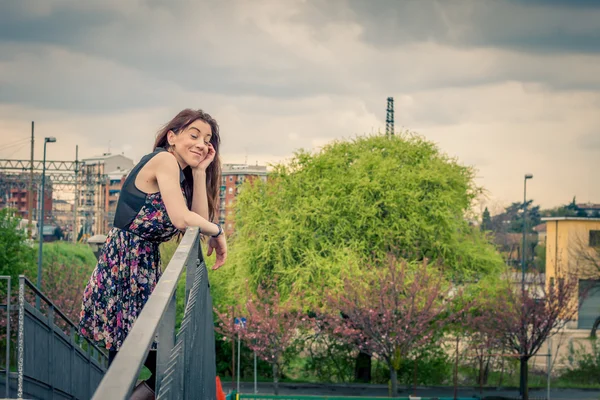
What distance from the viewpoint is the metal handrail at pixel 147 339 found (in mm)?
1932

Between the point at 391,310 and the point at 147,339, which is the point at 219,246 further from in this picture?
the point at 391,310

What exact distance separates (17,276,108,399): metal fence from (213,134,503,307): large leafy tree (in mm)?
25380

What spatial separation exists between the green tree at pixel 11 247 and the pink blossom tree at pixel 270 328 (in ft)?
32.2

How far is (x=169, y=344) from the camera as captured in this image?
3.29 m

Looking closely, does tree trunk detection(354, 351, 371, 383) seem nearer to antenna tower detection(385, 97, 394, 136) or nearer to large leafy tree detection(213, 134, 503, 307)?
large leafy tree detection(213, 134, 503, 307)

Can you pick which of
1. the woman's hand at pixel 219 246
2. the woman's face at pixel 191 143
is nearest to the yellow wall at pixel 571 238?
the woman's hand at pixel 219 246

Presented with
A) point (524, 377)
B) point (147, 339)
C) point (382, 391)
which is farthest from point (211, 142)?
point (382, 391)

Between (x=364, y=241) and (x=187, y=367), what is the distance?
35.7 meters

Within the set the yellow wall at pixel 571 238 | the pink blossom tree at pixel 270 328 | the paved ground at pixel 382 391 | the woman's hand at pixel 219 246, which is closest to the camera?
the woman's hand at pixel 219 246

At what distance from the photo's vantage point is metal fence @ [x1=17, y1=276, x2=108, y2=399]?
955 cm

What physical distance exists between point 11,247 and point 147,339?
40528mm

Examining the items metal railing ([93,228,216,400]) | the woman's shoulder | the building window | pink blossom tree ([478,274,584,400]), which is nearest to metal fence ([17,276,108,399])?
the woman's shoulder

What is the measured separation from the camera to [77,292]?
1505 inches

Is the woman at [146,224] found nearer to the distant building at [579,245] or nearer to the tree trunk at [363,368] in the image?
the tree trunk at [363,368]
